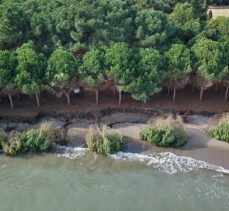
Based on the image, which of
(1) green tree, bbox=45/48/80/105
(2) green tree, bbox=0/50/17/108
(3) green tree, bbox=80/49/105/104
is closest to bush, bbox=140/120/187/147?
(3) green tree, bbox=80/49/105/104

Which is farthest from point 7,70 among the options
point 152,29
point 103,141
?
point 152,29

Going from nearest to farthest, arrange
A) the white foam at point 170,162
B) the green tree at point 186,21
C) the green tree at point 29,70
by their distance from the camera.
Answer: the white foam at point 170,162 < the green tree at point 29,70 < the green tree at point 186,21

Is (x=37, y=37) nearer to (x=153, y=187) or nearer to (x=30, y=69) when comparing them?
(x=30, y=69)

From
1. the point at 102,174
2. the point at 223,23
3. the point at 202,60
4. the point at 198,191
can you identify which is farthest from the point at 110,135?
the point at 223,23

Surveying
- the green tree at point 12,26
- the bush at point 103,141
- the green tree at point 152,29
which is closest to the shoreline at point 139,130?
the bush at point 103,141

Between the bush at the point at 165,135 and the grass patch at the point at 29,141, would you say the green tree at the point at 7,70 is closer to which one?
the grass patch at the point at 29,141

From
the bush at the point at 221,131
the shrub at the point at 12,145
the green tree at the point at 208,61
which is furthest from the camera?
the green tree at the point at 208,61
